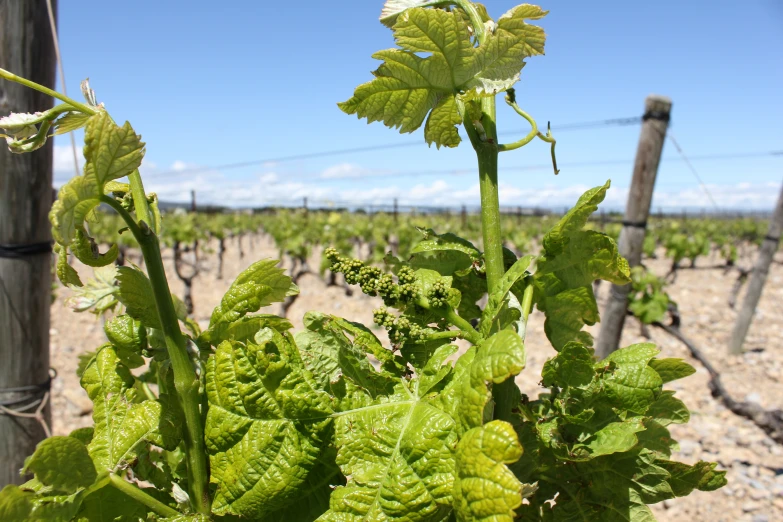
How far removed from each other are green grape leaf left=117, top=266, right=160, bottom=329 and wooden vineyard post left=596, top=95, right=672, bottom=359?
141 inches

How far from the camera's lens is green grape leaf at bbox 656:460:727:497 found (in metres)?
1.08

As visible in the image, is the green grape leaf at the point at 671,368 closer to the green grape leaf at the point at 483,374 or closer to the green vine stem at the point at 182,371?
the green grape leaf at the point at 483,374

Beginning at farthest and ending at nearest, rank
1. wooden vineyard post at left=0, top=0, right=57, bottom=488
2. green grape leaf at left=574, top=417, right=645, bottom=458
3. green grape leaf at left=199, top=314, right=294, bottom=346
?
wooden vineyard post at left=0, top=0, right=57, bottom=488, green grape leaf at left=199, top=314, right=294, bottom=346, green grape leaf at left=574, top=417, right=645, bottom=458

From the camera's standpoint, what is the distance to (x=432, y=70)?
1033mm

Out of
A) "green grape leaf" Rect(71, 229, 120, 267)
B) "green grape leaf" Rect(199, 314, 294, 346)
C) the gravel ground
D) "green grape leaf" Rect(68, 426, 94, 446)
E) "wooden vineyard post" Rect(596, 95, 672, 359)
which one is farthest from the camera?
the gravel ground

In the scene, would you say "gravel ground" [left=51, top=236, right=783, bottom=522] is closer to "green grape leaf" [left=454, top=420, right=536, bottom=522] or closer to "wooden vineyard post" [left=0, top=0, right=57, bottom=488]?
"green grape leaf" [left=454, top=420, right=536, bottom=522]

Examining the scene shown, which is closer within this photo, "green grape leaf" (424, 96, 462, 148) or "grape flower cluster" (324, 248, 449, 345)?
"grape flower cluster" (324, 248, 449, 345)

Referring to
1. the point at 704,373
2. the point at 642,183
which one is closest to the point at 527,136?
the point at 642,183

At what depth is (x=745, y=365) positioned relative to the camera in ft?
28.2

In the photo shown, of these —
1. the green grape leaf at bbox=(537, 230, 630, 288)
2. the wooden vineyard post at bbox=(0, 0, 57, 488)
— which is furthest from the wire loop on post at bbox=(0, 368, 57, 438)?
the green grape leaf at bbox=(537, 230, 630, 288)

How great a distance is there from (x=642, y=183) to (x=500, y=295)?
11.5 feet

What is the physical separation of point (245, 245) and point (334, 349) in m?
27.2

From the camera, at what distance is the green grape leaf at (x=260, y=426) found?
2.98ft

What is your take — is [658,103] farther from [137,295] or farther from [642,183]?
[137,295]
